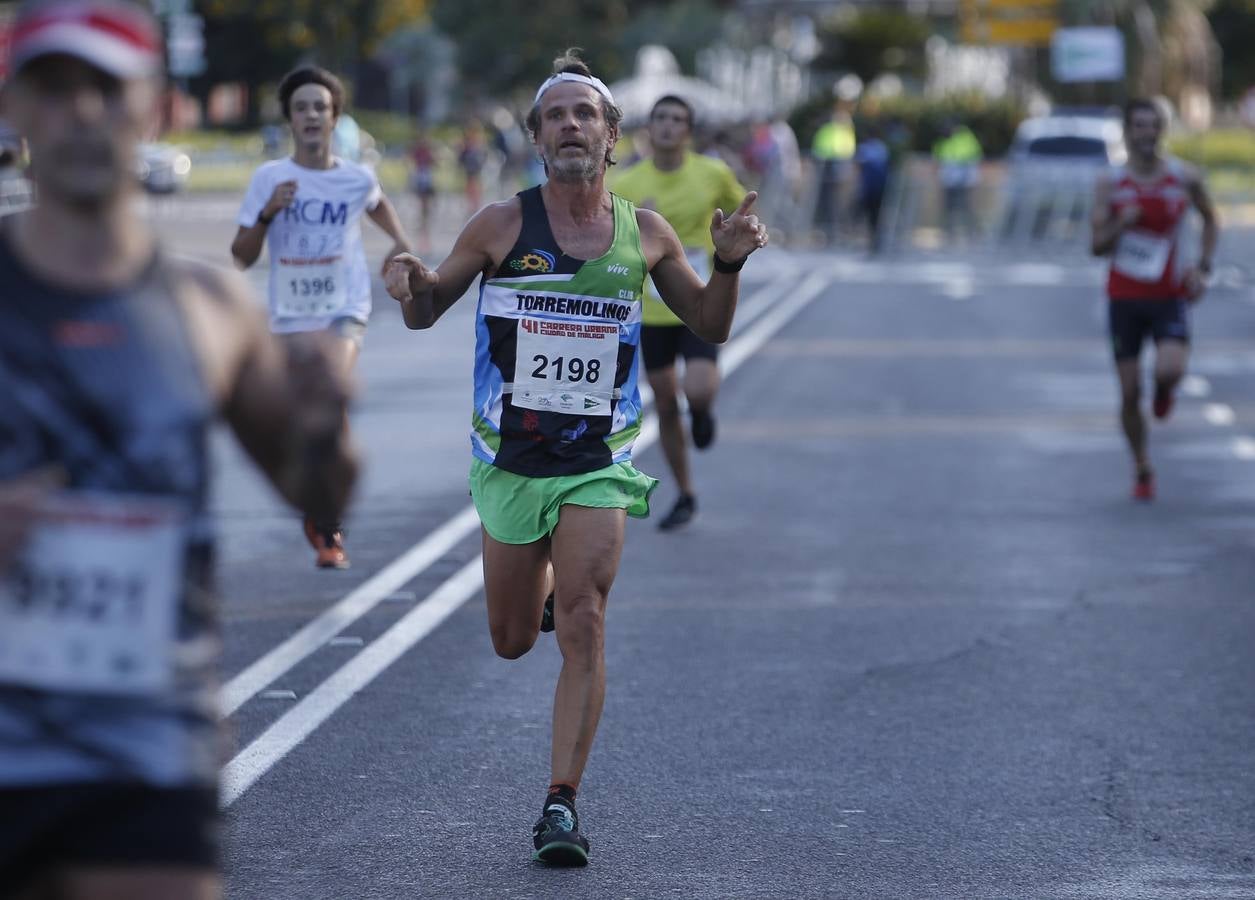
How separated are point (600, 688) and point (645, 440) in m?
8.64

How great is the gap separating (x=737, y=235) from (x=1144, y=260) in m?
6.98

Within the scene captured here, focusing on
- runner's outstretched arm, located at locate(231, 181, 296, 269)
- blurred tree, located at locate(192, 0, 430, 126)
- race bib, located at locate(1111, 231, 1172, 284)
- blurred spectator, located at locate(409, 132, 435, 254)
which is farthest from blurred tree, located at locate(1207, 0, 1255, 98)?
runner's outstretched arm, located at locate(231, 181, 296, 269)

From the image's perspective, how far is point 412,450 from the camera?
14.5 metres

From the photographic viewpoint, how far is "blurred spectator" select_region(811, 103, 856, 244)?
38688 millimetres

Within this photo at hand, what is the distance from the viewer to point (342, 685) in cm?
792

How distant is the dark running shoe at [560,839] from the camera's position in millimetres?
5809

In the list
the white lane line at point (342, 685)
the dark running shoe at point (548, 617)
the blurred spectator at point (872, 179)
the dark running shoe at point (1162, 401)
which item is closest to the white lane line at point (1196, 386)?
the dark running shoe at point (1162, 401)

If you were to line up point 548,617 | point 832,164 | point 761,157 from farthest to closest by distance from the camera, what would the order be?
point 761,157
point 832,164
point 548,617

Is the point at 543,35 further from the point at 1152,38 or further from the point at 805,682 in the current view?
the point at 805,682

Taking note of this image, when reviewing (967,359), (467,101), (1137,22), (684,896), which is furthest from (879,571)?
(467,101)

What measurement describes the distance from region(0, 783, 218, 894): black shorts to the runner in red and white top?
30.9ft

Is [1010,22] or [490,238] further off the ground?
[490,238]

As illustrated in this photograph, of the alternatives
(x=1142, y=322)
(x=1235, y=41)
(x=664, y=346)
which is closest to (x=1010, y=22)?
(x=1235, y=41)

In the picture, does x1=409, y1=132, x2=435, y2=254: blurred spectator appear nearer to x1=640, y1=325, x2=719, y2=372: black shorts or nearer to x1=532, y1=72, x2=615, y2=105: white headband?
x1=640, y1=325, x2=719, y2=372: black shorts
